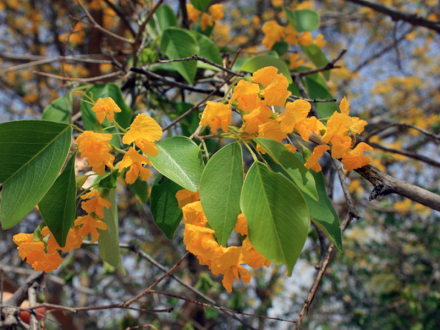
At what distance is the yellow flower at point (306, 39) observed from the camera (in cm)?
130

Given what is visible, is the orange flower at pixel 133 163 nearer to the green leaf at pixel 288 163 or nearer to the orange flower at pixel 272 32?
the green leaf at pixel 288 163

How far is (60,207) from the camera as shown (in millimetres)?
587

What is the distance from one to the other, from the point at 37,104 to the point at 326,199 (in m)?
4.16

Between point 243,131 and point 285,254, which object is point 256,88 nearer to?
point 243,131

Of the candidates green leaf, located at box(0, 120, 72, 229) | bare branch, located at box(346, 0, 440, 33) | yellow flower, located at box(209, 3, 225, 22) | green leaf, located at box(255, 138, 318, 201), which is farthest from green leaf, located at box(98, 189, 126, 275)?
bare branch, located at box(346, 0, 440, 33)

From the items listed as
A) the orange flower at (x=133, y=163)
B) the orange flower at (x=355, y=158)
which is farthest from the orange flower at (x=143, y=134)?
the orange flower at (x=355, y=158)

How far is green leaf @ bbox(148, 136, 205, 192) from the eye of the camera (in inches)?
21.9

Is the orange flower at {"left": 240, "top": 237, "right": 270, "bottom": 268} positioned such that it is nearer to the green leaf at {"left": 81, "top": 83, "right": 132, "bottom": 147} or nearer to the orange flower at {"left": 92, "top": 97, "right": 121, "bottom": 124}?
the orange flower at {"left": 92, "top": 97, "right": 121, "bottom": 124}

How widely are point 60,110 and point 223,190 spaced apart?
0.87m

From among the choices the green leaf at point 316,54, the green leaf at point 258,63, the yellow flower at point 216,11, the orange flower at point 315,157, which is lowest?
the orange flower at point 315,157

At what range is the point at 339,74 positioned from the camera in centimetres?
486

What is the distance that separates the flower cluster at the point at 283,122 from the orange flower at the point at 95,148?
18 centimetres

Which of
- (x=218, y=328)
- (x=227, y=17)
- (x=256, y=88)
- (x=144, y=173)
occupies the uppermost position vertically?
(x=227, y=17)

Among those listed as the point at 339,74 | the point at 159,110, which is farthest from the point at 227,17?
the point at 159,110
